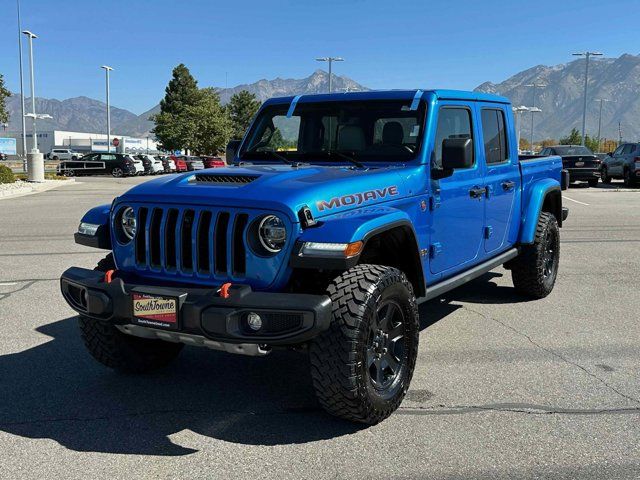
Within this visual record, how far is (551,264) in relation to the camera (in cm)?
723

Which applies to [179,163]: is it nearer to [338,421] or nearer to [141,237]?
[141,237]

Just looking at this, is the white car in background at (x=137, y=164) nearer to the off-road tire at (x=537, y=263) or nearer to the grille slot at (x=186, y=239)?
the off-road tire at (x=537, y=263)

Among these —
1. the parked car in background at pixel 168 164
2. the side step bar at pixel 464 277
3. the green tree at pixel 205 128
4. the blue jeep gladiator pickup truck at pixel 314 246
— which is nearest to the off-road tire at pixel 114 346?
the blue jeep gladiator pickup truck at pixel 314 246

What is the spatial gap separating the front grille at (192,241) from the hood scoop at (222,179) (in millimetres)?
327

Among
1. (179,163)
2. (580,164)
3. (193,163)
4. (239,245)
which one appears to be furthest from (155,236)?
(179,163)

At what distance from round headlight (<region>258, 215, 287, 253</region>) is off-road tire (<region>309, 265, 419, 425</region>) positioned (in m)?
0.36

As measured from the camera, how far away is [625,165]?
2595 centimetres

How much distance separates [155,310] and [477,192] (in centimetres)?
281

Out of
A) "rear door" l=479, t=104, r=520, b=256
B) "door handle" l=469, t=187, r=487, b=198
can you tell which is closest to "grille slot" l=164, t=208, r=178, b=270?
"door handle" l=469, t=187, r=487, b=198

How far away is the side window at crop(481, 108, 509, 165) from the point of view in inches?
223

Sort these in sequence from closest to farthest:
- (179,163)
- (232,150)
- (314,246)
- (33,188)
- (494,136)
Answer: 1. (314,246)
2. (232,150)
3. (494,136)
4. (33,188)
5. (179,163)

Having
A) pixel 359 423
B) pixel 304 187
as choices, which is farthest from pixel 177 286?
pixel 359 423

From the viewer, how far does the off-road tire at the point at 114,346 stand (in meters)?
4.35

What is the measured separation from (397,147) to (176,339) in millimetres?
2103
